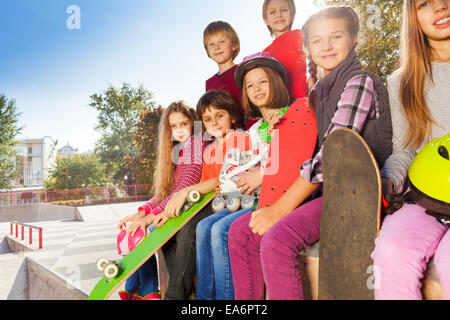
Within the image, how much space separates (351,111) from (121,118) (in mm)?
26603

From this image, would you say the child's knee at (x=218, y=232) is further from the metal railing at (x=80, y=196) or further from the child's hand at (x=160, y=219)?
the metal railing at (x=80, y=196)

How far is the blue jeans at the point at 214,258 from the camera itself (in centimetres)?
172

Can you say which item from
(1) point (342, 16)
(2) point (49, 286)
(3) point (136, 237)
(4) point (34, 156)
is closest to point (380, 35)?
(1) point (342, 16)

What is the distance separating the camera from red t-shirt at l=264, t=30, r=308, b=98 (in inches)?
95.4

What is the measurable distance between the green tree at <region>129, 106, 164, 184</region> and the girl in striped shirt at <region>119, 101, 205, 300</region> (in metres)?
15.2

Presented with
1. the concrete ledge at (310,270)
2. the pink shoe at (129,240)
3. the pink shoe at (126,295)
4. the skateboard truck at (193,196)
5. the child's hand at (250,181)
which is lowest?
the pink shoe at (126,295)

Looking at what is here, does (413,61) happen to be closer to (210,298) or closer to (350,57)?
(350,57)

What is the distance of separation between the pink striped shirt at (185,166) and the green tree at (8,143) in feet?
75.8

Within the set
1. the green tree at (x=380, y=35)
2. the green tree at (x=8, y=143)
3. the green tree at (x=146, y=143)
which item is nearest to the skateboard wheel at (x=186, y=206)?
the green tree at (x=380, y=35)

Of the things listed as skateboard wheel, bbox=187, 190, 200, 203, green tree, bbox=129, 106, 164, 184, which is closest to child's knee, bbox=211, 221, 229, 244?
skateboard wheel, bbox=187, 190, 200, 203

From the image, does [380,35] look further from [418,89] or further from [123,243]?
[123,243]

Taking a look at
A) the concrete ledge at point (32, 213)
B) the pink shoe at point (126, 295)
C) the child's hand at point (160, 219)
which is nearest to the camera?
the child's hand at point (160, 219)

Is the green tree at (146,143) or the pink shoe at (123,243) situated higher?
the green tree at (146,143)
